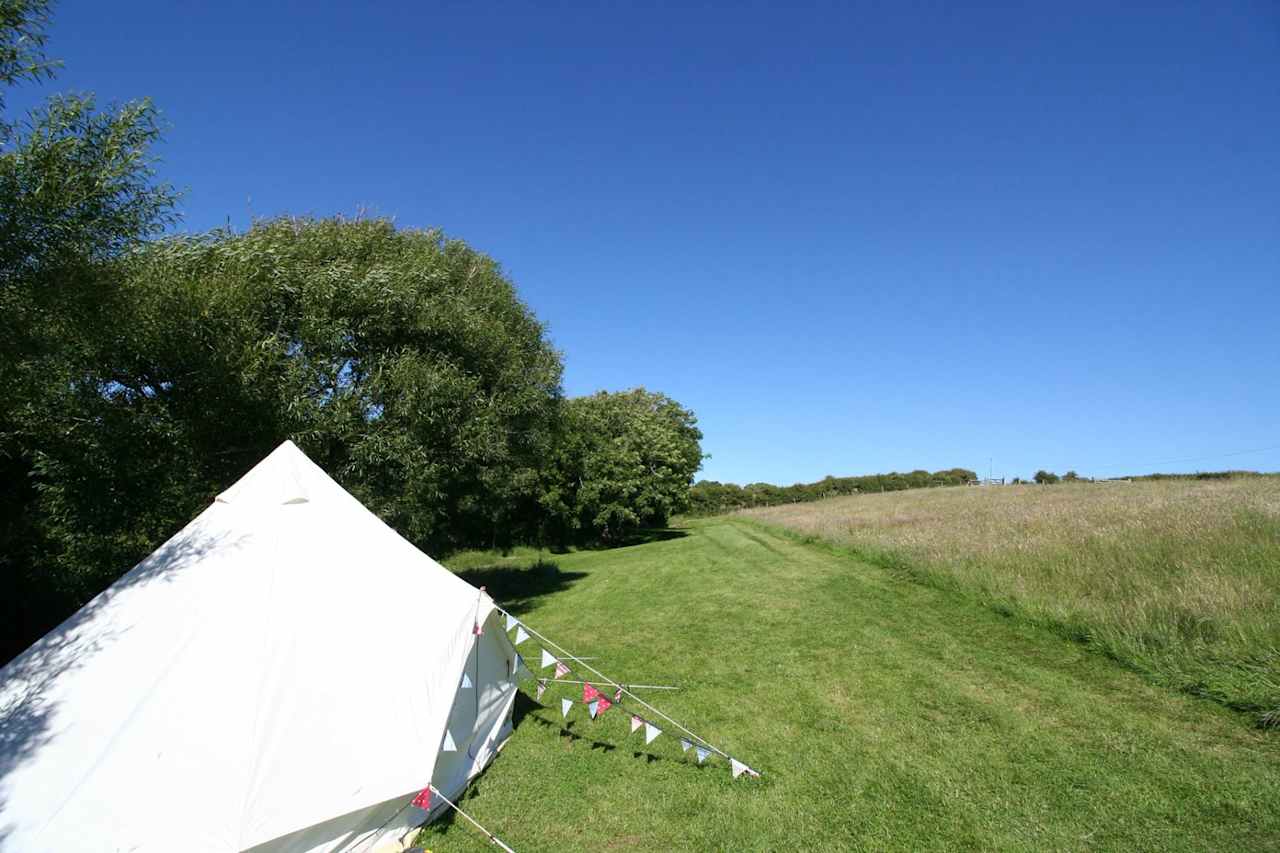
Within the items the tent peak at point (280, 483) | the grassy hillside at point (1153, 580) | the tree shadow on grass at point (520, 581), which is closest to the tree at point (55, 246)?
the tent peak at point (280, 483)

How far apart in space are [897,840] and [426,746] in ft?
12.0

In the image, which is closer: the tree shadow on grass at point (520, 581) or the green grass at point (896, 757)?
the green grass at point (896, 757)

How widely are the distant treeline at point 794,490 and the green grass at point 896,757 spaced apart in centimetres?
4765

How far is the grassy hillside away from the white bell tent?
277 inches

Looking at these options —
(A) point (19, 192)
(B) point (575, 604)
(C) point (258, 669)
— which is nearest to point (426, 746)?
(C) point (258, 669)

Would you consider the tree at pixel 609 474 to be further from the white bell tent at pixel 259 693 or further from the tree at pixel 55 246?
the white bell tent at pixel 259 693

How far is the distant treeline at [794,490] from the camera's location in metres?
56.3

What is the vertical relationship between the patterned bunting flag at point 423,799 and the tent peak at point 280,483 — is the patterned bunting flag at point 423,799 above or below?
below

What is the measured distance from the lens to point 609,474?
98.3 ft

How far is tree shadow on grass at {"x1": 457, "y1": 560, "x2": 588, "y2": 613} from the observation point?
52.3 feet

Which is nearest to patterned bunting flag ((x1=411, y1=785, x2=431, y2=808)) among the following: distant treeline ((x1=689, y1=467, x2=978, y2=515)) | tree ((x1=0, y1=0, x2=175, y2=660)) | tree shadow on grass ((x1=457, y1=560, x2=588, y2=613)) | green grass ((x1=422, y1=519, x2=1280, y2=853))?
green grass ((x1=422, y1=519, x2=1280, y2=853))

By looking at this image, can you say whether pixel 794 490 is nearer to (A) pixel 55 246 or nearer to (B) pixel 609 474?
(B) pixel 609 474

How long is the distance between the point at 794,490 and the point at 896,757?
178ft

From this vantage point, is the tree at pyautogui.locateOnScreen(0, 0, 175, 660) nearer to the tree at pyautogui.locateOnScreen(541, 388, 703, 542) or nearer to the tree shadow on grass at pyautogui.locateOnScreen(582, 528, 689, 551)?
the tree at pyautogui.locateOnScreen(541, 388, 703, 542)
